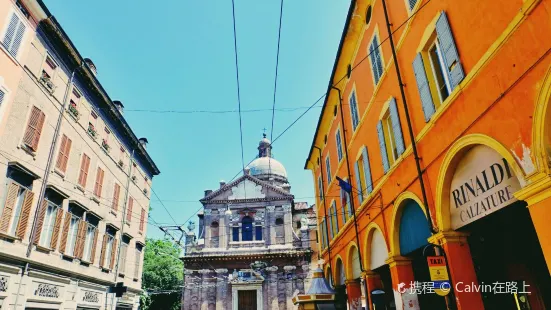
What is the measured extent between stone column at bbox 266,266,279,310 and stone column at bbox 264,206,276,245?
262cm

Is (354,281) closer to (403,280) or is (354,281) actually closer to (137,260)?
(403,280)

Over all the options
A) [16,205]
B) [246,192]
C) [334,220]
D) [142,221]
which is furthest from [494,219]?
[246,192]

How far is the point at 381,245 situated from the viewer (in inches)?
422

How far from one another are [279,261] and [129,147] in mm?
18248

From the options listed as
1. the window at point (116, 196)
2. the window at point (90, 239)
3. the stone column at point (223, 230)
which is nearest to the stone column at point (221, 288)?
the stone column at point (223, 230)

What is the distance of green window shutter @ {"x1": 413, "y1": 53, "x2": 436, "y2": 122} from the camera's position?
23.7 feet

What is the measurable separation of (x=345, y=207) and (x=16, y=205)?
39.2ft

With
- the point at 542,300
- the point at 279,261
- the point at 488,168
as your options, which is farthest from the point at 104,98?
the point at 279,261

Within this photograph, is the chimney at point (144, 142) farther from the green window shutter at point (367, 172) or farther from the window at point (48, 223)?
the green window shutter at point (367, 172)

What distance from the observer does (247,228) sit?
34.7 metres

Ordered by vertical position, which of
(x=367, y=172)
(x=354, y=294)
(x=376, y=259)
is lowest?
(x=354, y=294)

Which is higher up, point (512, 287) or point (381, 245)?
point (381, 245)

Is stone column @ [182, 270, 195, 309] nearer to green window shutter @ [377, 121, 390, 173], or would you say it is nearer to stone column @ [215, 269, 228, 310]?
stone column @ [215, 269, 228, 310]

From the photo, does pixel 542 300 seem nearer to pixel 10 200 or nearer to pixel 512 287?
pixel 512 287
